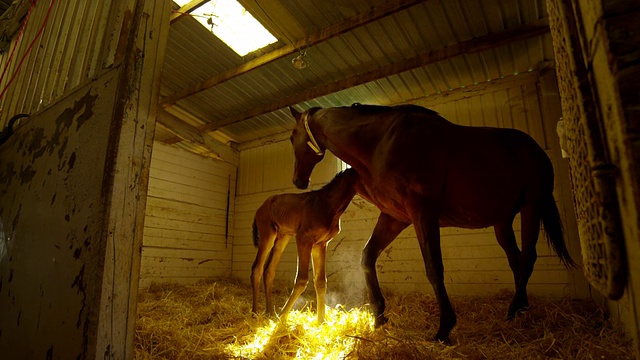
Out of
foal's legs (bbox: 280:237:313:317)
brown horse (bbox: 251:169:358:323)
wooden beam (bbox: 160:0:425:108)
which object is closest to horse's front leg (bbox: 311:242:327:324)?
brown horse (bbox: 251:169:358:323)

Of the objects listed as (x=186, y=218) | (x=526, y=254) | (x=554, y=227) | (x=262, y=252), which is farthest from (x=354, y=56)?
(x=186, y=218)

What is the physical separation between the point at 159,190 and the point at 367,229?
455 cm

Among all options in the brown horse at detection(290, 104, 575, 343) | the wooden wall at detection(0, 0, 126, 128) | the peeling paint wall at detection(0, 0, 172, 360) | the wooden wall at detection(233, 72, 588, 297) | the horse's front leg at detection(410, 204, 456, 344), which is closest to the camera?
the peeling paint wall at detection(0, 0, 172, 360)

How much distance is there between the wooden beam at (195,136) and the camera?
23.2 feet

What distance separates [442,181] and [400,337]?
1.13m

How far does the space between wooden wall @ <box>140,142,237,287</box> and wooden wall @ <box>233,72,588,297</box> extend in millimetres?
Answer: 1843

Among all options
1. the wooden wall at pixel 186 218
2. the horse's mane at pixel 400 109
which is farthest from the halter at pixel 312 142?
the wooden wall at pixel 186 218

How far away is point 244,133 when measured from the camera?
8.49 meters

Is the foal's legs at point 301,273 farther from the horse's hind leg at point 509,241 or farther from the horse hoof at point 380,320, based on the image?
the horse's hind leg at point 509,241

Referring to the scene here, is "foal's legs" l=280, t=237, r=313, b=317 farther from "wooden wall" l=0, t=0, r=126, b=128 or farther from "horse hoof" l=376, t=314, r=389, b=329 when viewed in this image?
"wooden wall" l=0, t=0, r=126, b=128

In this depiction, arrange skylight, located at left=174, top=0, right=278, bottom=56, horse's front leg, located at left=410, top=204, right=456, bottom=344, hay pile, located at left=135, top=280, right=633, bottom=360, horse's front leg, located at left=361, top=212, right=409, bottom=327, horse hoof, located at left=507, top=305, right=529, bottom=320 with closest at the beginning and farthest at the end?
hay pile, located at left=135, top=280, right=633, bottom=360 → horse's front leg, located at left=410, top=204, right=456, bottom=344 → horse hoof, located at left=507, top=305, right=529, bottom=320 → horse's front leg, located at left=361, top=212, right=409, bottom=327 → skylight, located at left=174, top=0, right=278, bottom=56

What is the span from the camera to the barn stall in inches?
56.3

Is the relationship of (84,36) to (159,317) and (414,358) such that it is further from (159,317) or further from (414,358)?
(159,317)

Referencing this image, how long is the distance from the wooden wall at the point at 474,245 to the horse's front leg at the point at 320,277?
2604 mm
